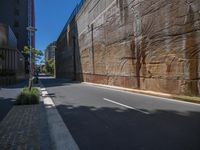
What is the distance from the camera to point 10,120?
27.3 feet

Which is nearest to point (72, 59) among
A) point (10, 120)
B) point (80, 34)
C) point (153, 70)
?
point (80, 34)

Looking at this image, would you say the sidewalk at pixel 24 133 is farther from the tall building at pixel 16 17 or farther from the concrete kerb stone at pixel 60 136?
the tall building at pixel 16 17

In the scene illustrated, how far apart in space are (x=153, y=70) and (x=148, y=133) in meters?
12.6

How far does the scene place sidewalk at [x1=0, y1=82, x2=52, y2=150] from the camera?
548 cm

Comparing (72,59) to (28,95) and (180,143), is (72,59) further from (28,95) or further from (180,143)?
(180,143)

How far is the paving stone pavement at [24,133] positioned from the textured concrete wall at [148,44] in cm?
932

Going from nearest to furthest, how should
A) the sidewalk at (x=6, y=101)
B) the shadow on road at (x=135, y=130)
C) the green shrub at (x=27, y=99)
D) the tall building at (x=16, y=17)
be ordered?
1. the shadow on road at (x=135, y=130)
2. the sidewalk at (x=6, y=101)
3. the green shrub at (x=27, y=99)
4. the tall building at (x=16, y=17)

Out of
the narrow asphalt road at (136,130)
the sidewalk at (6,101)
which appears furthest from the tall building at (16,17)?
the narrow asphalt road at (136,130)

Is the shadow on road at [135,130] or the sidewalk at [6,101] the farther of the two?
the sidewalk at [6,101]

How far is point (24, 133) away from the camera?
6.49 meters

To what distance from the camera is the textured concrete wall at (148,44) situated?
1463 centimetres

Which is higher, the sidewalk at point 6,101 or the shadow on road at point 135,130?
the sidewalk at point 6,101

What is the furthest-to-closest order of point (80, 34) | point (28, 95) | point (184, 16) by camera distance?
1. point (80, 34)
2. point (184, 16)
3. point (28, 95)

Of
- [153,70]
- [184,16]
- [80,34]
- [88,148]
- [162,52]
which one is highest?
[80,34]
